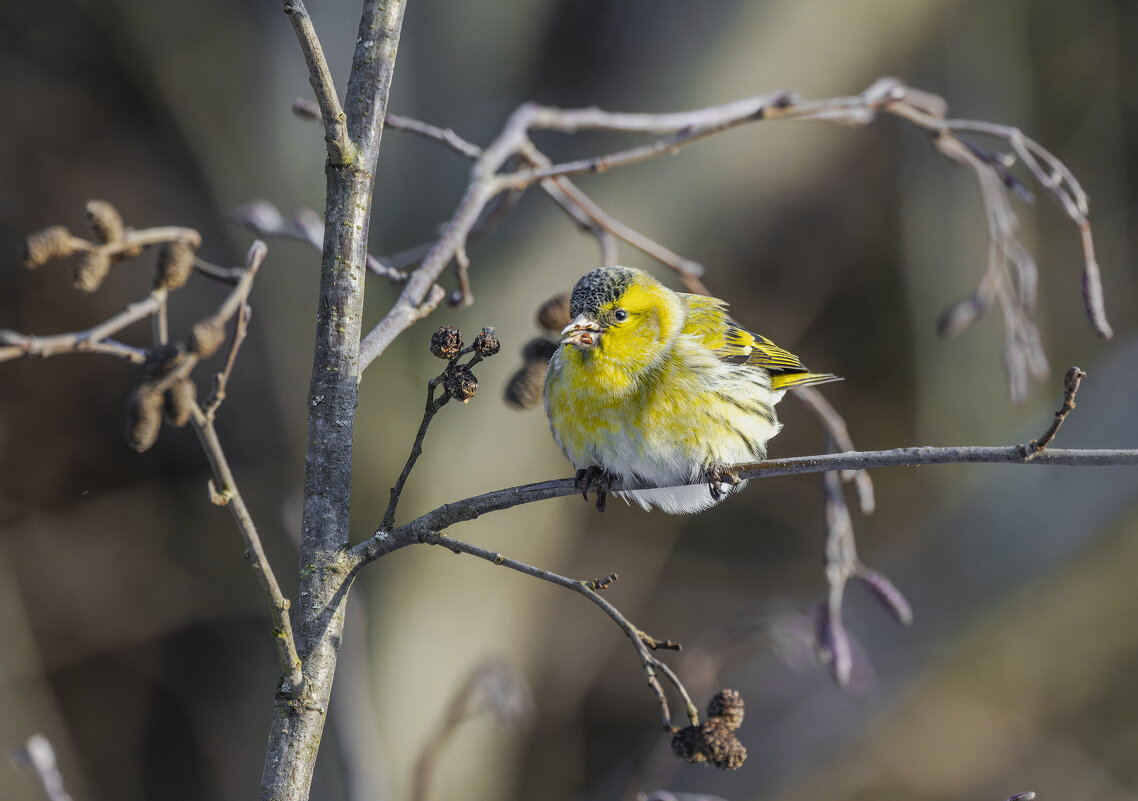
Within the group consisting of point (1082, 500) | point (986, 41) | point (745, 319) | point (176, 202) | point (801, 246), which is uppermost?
point (986, 41)

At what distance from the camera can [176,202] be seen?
4246 millimetres

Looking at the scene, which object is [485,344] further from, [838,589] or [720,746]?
[838,589]

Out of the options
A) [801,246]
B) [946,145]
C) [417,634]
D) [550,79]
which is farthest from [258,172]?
[946,145]

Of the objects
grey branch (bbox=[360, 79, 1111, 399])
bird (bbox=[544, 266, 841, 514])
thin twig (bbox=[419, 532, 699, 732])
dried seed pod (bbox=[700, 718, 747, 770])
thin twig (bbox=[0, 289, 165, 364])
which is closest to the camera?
thin twig (bbox=[0, 289, 165, 364])

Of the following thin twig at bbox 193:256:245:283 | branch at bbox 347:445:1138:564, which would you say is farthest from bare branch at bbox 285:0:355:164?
branch at bbox 347:445:1138:564

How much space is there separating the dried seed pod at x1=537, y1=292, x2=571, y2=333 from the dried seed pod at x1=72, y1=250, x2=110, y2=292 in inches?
38.0

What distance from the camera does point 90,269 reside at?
79 cm

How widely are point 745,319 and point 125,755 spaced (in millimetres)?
3346

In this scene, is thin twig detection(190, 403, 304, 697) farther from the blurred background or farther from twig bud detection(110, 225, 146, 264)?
the blurred background

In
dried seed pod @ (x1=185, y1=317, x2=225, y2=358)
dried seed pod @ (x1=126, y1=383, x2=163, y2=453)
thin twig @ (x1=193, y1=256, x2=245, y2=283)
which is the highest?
thin twig @ (x1=193, y1=256, x2=245, y2=283)

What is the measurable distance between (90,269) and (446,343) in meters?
0.36

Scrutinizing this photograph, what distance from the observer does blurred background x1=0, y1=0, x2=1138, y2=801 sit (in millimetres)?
3449

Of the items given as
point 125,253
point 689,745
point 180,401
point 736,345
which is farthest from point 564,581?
point 736,345

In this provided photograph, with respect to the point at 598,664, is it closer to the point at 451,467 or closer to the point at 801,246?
the point at 451,467
